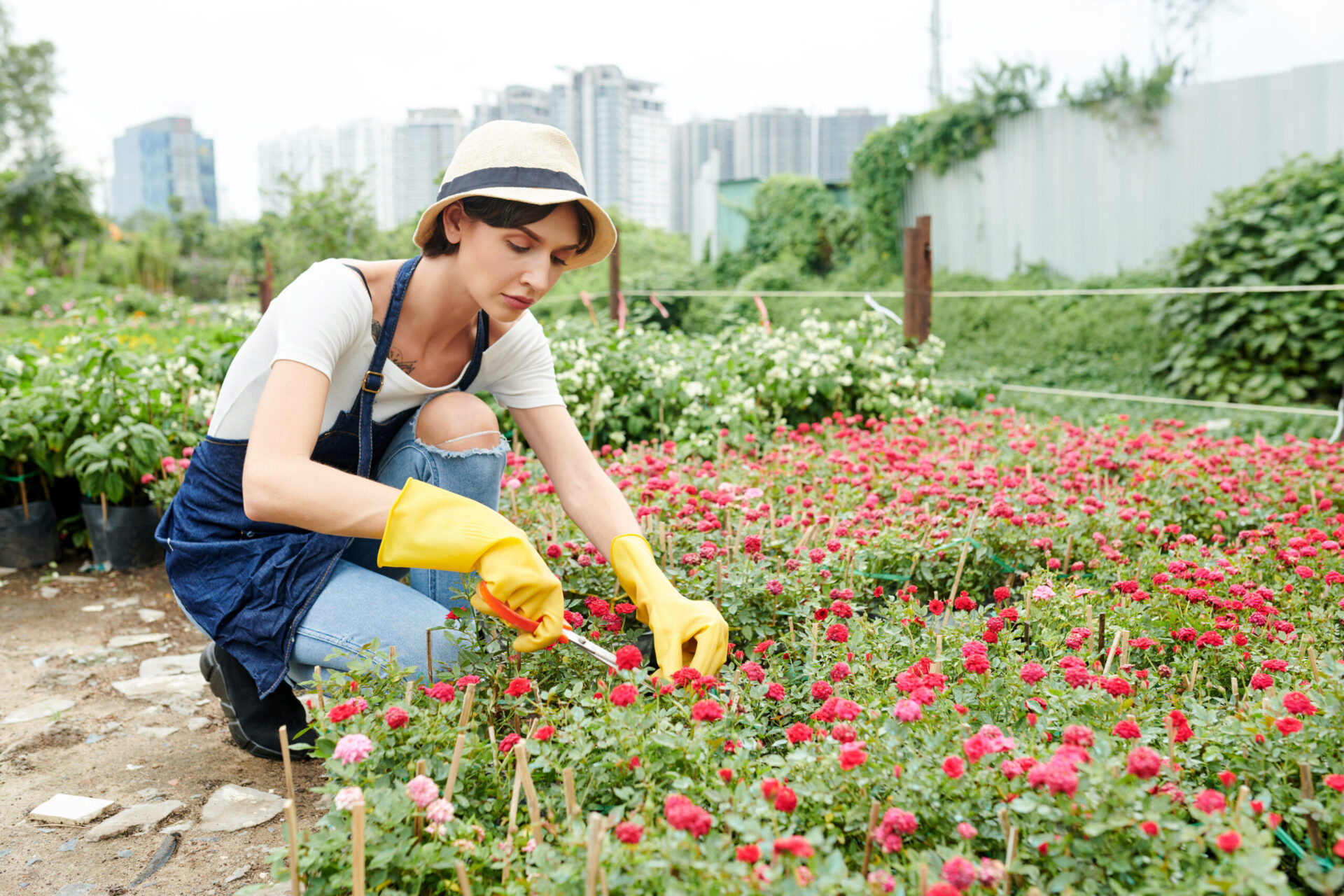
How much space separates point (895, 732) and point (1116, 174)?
31.9 ft

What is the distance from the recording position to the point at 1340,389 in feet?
19.6

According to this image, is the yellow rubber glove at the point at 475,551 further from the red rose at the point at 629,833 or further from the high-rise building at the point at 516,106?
the high-rise building at the point at 516,106

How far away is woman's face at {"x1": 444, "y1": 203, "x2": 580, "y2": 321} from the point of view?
167 centimetres

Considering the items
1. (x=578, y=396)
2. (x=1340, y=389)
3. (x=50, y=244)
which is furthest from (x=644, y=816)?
(x=50, y=244)

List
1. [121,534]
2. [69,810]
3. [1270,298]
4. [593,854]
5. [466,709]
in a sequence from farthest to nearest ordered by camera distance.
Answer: [1270,298]
[121,534]
[69,810]
[466,709]
[593,854]

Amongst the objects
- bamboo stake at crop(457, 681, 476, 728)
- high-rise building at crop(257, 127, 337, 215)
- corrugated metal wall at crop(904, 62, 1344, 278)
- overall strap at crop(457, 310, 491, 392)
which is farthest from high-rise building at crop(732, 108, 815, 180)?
bamboo stake at crop(457, 681, 476, 728)

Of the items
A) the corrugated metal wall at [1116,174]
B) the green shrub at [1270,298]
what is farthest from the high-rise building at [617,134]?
the green shrub at [1270,298]

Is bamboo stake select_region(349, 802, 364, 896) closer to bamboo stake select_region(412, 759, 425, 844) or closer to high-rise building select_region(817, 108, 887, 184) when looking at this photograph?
bamboo stake select_region(412, 759, 425, 844)

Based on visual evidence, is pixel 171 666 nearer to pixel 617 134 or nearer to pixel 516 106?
pixel 516 106

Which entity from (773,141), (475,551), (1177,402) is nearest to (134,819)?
(475,551)

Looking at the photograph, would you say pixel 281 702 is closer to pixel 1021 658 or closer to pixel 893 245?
pixel 1021 658

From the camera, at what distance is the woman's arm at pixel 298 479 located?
1.53 m

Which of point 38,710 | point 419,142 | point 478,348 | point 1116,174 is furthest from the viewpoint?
point 419,142

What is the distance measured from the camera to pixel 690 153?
2803 centimetres
